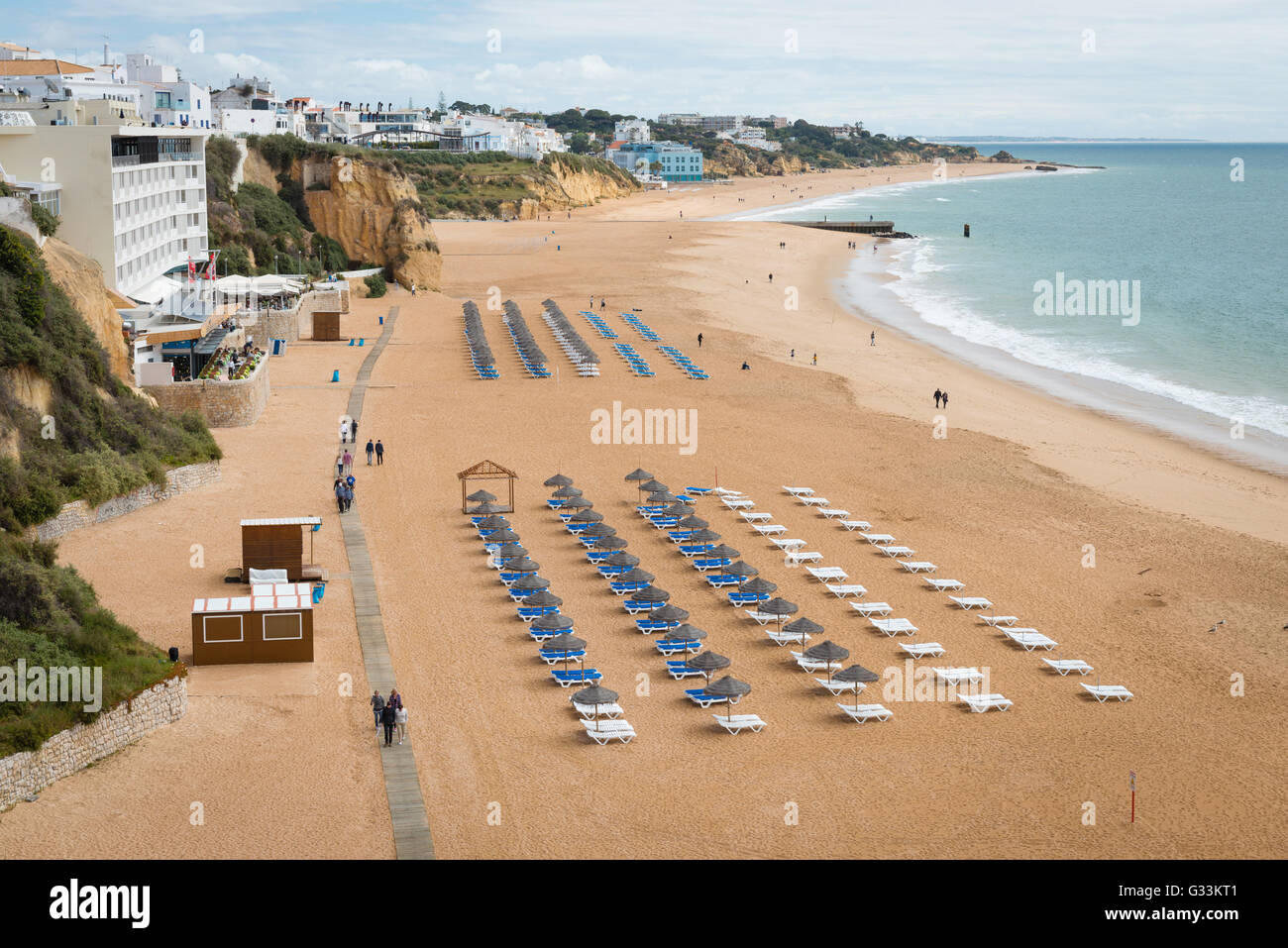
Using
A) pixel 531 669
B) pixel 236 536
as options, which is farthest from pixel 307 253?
pixel 531 669

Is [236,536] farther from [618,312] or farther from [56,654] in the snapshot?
[618,312]

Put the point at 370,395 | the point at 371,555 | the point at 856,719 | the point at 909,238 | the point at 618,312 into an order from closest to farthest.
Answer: the point at 856,719 < the point at 371,555 < the point at 370,395 < the point at 618,312 < the point at 909,238

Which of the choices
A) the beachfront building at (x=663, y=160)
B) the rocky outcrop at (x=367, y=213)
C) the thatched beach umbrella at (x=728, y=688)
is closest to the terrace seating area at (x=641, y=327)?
the rocky outcrop at (x=367, y=213)

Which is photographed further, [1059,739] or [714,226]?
[714,226]

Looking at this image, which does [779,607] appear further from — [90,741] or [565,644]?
[90,741]

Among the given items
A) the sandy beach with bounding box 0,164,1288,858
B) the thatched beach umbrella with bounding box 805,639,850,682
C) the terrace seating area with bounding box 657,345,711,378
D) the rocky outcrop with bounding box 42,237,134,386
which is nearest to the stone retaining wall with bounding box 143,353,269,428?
the sandy beach with bounding box 0,164,1288,858

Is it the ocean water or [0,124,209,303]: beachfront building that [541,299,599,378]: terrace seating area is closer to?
the ocean water

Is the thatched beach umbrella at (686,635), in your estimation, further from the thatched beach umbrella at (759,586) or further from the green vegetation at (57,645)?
the green vegetation at (57,645)
